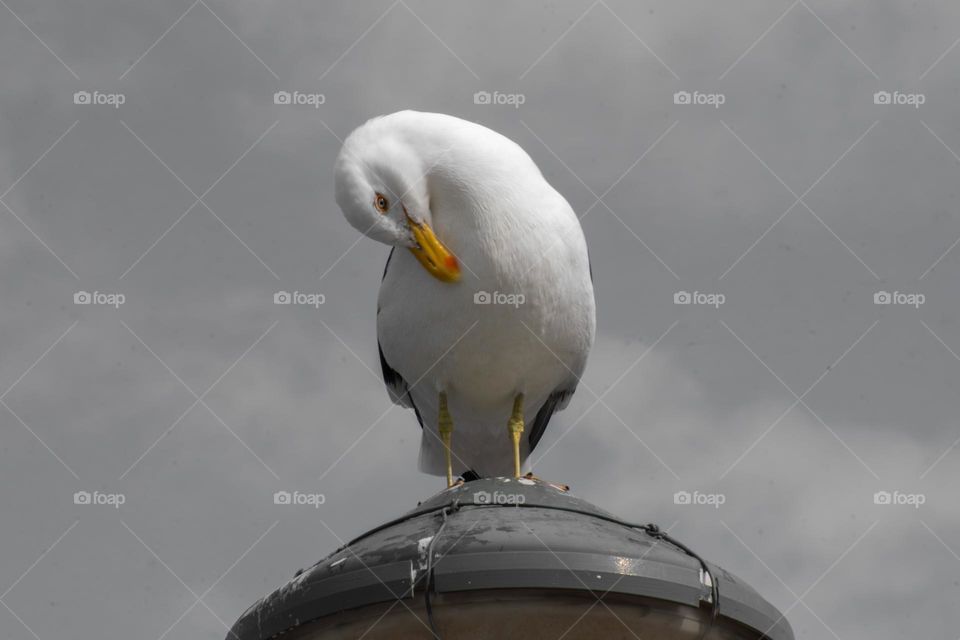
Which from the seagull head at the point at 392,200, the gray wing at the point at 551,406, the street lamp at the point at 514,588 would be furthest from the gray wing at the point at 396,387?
the street lamp at the point at 514,588

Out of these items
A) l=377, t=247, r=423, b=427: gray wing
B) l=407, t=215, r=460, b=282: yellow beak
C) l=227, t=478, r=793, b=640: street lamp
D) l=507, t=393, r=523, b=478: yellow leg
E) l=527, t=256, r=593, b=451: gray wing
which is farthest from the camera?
l=377, t=247, r=423, b=427: gray wing

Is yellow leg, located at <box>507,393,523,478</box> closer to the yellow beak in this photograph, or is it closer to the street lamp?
the yellow beak

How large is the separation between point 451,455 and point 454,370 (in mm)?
1371

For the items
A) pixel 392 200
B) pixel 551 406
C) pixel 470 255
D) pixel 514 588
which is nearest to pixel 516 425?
pixel 551 406

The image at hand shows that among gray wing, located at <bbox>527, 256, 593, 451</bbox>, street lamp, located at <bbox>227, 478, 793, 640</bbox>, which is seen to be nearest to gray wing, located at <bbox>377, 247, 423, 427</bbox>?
gray wing, located at <bbox>527, 256, 593, 451</bbox>

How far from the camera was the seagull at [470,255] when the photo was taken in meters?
7.16

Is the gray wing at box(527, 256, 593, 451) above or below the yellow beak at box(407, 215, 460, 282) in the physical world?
below

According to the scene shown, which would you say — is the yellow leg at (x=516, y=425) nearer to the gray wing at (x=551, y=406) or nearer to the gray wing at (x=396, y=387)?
the gray wing at (x=551, y=406)

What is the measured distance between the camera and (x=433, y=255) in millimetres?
7125

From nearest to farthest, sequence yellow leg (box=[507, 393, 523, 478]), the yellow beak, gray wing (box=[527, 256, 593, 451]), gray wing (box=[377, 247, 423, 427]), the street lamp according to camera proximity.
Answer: the street lamp
the yellow beak
yellow leg (box=[507, 393, 523, 478])
gray wing (box=[527, 256, 593, 451])
gray wing (box=[377, 247, 423, 427])

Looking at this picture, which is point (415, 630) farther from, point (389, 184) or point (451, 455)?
point (451, 455)

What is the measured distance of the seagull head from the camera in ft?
23.5

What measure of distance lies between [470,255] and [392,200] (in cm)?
55

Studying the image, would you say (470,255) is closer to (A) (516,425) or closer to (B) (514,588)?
(A) (516,425)
